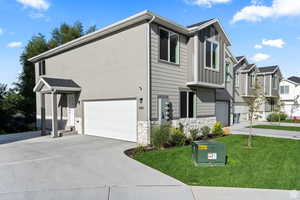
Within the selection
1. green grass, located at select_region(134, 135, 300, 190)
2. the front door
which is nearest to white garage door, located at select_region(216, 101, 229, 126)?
green grass, located at select_region(134, 135, 300, 190)

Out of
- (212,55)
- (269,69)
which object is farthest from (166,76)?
(269,69)

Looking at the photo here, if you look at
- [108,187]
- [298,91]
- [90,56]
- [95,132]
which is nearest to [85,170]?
[108,187]

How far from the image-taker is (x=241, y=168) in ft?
17.5

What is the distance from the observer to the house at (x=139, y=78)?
29.1 ft

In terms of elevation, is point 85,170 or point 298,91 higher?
point 298,91

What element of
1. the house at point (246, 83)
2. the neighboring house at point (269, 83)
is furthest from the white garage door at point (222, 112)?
the neighboring house at point (269, 83)

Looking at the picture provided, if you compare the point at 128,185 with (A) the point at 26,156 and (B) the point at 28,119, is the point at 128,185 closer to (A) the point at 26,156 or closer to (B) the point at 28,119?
(A) the point at 26,156

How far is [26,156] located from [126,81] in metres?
5.46

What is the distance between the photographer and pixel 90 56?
1159 cm

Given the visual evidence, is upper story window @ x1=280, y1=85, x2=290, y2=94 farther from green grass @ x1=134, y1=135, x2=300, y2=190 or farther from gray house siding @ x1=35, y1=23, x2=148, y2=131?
gray house siding @ x1=35, y1=23, x2=148, y2=131

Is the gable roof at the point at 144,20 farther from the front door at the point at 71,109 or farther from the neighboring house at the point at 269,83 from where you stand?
the neighboring house at the point at 269,83

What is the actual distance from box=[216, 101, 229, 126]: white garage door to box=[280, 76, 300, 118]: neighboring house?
51.5ft

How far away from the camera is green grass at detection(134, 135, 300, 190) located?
14.3 feet

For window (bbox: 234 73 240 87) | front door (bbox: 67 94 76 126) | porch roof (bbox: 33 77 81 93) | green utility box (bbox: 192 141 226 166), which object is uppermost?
window (bbox: 234 73 240 87)
